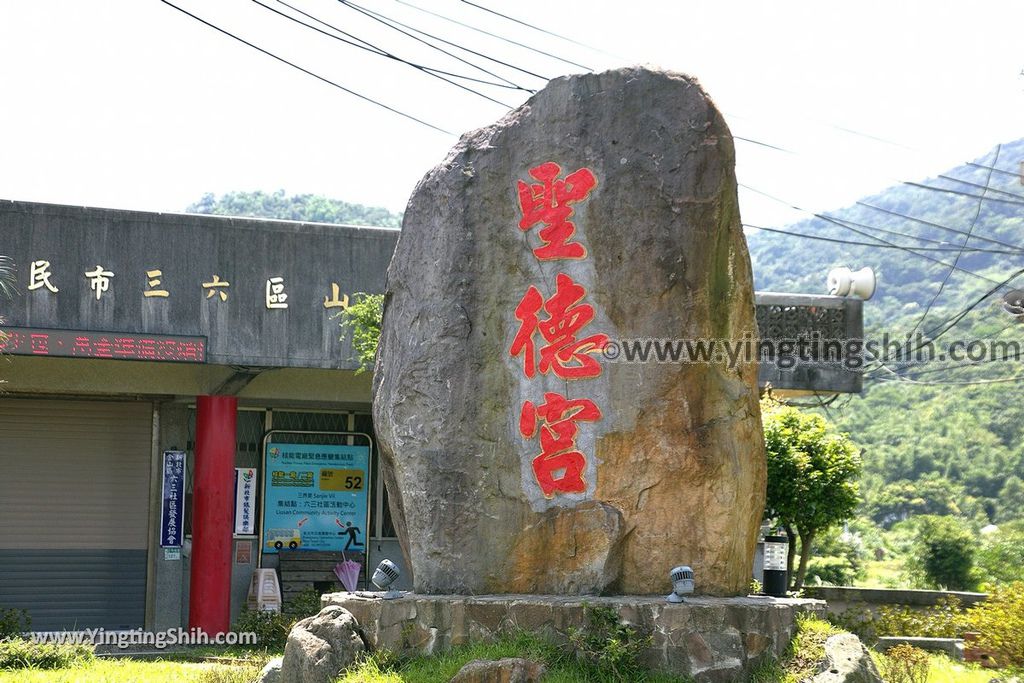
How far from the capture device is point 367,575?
17.0 m

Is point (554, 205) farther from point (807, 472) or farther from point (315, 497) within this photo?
point (315, 497)

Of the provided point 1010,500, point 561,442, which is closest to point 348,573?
point 561,442

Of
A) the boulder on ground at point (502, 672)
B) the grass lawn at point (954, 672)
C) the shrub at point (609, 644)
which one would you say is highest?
the shrub at point (609, 644)

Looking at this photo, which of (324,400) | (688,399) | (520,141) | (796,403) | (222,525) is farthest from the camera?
(796,403)

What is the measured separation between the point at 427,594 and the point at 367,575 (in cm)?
830

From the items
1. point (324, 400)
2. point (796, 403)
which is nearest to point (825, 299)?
point (796, 403)

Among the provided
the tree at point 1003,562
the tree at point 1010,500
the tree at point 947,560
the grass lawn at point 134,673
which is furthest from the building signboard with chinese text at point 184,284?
the tree at point 1010,500

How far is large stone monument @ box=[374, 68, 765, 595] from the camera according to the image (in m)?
8.49

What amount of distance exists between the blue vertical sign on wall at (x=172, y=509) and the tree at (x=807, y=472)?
740 centimetres

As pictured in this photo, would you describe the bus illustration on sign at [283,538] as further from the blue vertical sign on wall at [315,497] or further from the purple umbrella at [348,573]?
the purple umbrella at [348,573]

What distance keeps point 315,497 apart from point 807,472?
263 inches

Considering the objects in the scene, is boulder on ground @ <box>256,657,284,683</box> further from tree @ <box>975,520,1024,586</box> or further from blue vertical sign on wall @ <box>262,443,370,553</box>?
tree @ <box>975,520,1024,586</box>

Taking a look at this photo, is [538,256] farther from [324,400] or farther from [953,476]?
[953,476]

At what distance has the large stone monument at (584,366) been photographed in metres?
8.49
